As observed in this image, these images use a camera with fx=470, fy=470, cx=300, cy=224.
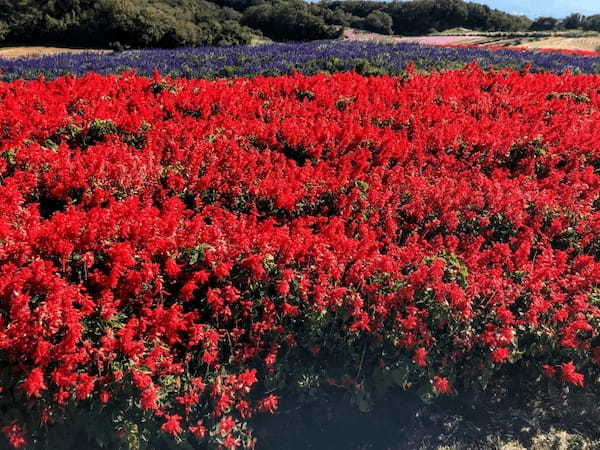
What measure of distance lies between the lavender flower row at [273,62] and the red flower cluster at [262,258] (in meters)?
6.40

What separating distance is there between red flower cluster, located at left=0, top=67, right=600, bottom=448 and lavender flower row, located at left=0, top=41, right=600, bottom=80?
6397 millimetres

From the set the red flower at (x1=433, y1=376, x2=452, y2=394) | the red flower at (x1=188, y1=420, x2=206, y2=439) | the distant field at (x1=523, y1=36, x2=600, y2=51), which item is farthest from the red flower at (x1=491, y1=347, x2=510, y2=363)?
the distant field at (x1=523, y1=36, x2=600, y2=51)

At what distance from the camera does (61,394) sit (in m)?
3.43

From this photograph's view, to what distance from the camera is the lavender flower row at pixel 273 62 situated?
14.0 m

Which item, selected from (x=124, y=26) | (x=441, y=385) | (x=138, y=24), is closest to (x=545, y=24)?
(x=138, y=24)

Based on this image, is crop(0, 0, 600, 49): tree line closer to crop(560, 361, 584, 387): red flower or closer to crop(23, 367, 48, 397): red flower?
crop(23, 367, 48, 397): red flower

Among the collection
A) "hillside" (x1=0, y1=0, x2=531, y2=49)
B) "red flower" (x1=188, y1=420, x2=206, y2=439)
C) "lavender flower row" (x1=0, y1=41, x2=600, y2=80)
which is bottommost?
"red flower" (x1=188, y1=420, x2=206, y2=439)

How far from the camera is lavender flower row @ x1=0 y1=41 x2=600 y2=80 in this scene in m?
14.0

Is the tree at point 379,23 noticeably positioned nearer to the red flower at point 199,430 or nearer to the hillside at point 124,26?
A: the hillside at point 124,26

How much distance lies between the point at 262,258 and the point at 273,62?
12.1m

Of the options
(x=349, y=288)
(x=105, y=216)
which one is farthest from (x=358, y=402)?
(x=105, y=216)

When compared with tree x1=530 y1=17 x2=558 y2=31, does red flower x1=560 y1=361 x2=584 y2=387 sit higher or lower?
lower

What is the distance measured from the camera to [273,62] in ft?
49.9

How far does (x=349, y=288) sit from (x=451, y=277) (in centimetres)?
109
